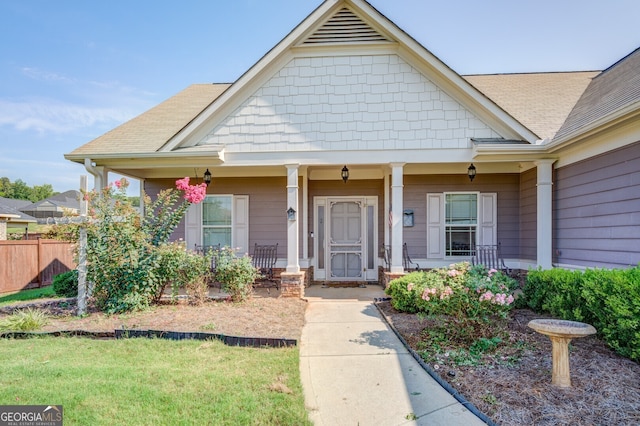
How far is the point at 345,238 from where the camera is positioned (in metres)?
9.59

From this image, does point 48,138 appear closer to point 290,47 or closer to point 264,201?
point 264,201

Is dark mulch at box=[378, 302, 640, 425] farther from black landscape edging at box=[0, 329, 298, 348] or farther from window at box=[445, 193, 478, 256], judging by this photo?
window at box=[445, 193, 478, 256]

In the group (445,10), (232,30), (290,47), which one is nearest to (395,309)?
(290,47)

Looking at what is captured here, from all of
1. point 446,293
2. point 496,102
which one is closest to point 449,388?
point 446,293

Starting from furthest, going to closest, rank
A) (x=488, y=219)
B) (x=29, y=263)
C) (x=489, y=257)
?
(x=29, y=263) < (x=488, y=219) < (x=489, y=257)

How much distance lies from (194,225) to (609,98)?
9197mm

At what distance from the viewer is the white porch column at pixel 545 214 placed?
708cm

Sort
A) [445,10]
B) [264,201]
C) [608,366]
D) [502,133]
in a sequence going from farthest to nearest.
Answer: [264,201] → [445,10] → [502,133] → [608,366]

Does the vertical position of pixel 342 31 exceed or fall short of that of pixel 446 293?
it exceeds it

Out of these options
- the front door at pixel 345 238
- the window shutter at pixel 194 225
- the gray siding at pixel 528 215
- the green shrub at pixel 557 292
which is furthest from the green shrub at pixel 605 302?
the window shutter at pixel 194 225

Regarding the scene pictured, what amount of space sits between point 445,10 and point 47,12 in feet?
35.0

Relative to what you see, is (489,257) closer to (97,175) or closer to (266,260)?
(266,260)

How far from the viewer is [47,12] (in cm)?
980

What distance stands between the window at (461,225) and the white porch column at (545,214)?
1.77 meters
